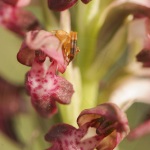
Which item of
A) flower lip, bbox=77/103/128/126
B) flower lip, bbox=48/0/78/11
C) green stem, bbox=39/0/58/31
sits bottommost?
flower lip, bbox=77/103/128/126

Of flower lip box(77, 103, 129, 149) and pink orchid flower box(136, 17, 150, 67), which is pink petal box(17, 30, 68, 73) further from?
pink orchid flower box(136, 17, 150, 67)

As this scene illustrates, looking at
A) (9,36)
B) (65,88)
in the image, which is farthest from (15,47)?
(65,88)

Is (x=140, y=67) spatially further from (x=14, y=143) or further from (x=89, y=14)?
(x=14, y=143)

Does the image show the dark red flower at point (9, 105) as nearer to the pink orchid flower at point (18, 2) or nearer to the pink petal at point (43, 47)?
the pink orchid flower at point (18, 2)

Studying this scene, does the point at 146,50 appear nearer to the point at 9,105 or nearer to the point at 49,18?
the point at 49,18

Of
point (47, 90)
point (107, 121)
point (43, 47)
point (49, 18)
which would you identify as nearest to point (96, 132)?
point (107, 121)

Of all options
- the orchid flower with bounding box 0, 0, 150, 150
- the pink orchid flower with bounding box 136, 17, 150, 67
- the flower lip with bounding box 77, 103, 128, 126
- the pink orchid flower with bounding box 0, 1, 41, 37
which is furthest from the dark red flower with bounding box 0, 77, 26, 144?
the flower lip with bounding box 77, 103, 128, 126
